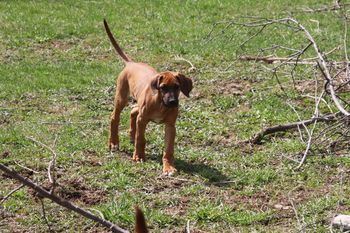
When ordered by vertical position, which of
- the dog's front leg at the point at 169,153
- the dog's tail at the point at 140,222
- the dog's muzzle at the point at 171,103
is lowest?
the dog's front leg at the point at 169,153

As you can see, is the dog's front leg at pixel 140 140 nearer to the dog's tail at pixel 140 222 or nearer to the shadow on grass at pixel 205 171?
the shadow on grass at pixel 205 171

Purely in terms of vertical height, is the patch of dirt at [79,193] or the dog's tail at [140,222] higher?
the dog's tail at [140,222]

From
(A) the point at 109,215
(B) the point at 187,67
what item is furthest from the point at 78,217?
(B) the point at 187,67

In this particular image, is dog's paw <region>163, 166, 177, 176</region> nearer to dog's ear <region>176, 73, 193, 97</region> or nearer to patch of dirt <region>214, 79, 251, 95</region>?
dog's ear <region>176, 73, 193, 97</region>

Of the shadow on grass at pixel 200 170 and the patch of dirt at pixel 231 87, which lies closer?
the shadow on grass at pixel 200 170

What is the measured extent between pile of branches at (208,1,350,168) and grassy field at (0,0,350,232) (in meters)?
0.17

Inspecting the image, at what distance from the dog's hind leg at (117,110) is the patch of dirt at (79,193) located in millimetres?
1097

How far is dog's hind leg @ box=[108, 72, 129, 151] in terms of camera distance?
7848 mm

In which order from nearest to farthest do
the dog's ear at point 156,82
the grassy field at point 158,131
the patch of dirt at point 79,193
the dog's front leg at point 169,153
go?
the grassy field at point 158,131 < the patch of dirt at point 79,193 < the dog's front leg at point 169,153 < the dog's ear at point 156,82

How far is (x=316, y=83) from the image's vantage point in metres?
6.44

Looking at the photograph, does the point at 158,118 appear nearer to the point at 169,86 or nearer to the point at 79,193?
the point at 169,86

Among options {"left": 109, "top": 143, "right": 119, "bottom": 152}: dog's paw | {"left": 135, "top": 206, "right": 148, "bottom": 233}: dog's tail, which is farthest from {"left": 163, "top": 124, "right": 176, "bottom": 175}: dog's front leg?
{"left": 135, "top": 206, "right": 148, "bottom": 233}: dog's tail

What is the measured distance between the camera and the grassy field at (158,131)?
6.25 m

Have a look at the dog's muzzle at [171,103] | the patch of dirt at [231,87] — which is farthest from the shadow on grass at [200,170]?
the patch of dirt at [231,87]
